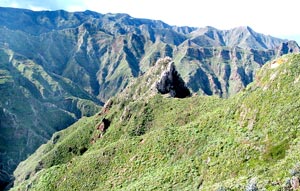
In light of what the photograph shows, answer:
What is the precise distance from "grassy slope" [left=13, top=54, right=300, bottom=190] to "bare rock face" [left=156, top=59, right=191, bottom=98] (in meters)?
24.2

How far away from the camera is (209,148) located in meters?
91.7

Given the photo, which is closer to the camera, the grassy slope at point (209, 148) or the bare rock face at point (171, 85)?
the grassy slope at point (209, 148)

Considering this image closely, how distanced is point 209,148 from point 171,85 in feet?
306

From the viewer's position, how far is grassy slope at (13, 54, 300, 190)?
7081cm

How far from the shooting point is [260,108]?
86375 mm

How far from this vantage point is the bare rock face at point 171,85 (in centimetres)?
17930

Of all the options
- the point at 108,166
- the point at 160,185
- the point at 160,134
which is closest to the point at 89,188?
the point at 108,166

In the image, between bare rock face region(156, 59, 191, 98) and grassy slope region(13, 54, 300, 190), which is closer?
grassy slope region(13, 54, 300, 190)

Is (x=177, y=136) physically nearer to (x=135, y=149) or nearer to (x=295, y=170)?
(x=135, y=149)

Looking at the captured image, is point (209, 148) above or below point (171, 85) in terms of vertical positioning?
above

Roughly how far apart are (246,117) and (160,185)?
26.1 meters

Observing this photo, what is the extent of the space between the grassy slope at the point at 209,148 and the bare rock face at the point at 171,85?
24.2 metres

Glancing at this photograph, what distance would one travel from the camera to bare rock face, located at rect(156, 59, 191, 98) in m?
179

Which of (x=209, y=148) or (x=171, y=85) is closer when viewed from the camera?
(x=209, y=148)
